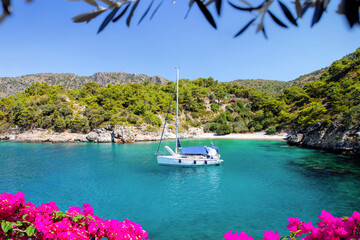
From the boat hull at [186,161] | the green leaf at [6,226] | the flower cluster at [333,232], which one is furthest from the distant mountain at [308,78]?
the green leaf at [6,226]

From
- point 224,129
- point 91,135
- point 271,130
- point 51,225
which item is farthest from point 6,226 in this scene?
point 224,129

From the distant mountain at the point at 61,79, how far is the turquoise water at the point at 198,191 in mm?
83807

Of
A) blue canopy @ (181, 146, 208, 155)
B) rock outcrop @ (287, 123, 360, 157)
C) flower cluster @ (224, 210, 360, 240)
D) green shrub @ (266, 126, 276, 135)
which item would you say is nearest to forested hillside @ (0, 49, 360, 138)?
green shrub @ (266, 126, 276, 135)

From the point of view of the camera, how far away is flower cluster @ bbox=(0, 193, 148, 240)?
7.56 feet

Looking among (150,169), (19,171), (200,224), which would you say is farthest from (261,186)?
(19,171)

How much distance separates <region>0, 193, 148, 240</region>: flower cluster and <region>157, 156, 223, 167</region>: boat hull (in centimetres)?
1509

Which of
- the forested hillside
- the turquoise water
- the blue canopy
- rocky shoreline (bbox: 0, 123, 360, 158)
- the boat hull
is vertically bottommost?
the turquoise water

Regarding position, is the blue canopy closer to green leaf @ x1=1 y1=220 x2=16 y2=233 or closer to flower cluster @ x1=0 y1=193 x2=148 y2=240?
flower cluster @ x1=0 y1=193 x2=148 y2=240

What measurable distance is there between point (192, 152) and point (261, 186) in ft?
24.0

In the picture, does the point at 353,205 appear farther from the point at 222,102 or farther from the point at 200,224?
the point at 222,102

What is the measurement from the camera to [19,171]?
1647 centimetres

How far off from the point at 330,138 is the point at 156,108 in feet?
124

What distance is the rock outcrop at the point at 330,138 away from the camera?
19.7m

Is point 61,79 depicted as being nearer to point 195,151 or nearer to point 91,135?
point 91,135
